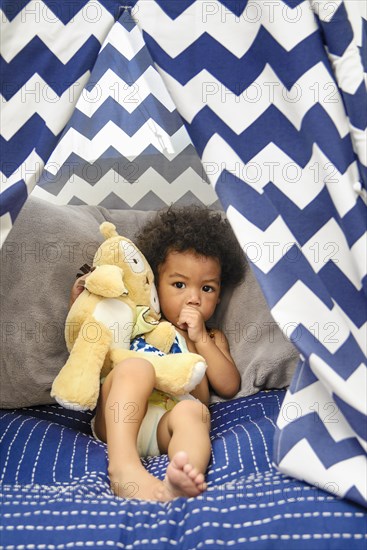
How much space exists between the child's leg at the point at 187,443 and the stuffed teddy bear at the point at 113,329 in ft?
0.21

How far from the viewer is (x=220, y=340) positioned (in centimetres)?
185

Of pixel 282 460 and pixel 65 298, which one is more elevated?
pixel 65 298

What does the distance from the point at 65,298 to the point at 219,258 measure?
16.5 inches

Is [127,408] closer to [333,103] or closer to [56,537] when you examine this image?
[56,537]

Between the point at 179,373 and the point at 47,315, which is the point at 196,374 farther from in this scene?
the point at 47,315

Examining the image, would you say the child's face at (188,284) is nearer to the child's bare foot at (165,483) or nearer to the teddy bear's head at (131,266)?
the teddy bear's head at (131,266)

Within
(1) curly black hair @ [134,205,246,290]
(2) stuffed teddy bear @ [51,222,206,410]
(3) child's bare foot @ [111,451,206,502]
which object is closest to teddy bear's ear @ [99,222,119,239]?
(2) stuffed teddy bear @ [51,222,206,410]

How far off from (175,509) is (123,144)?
1.17m

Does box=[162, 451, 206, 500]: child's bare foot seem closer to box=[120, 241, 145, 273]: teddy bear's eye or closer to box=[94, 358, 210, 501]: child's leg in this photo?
box=[94, 358, 210, 501]: child's leg

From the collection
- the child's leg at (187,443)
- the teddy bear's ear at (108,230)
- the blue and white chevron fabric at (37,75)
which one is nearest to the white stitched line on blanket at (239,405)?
the child's leg at (187,443)

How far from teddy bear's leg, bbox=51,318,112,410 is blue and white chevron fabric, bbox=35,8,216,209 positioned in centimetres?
61

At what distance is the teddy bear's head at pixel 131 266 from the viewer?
5.59 ft

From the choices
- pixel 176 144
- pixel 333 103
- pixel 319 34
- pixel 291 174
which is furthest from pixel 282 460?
pixel 176 144

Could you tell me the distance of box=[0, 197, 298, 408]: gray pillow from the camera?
168cm
